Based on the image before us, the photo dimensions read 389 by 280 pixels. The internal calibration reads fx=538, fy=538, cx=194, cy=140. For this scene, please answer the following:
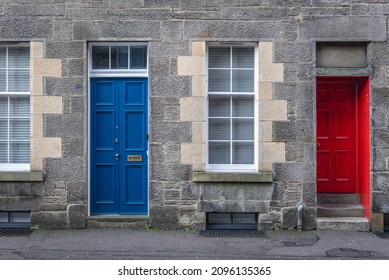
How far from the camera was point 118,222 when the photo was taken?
988 centimetres

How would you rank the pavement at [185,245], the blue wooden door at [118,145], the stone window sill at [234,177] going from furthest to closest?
the blue wooden door at [118,145] → the stone window sill at [234,177] → the pavement at [185,245]

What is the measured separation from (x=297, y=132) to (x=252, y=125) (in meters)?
0.85

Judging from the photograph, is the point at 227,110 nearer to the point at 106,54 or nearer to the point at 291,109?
the point at 291,109

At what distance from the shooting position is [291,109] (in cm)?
984

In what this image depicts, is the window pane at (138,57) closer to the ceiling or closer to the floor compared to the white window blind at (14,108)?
closer to the ceiling

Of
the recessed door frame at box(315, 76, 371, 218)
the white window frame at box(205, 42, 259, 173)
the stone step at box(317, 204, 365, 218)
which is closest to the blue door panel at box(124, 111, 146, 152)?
the white window frame at box(205, 42, 259, 173)

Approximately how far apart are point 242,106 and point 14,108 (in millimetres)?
4276

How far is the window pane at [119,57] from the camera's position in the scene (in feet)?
33.2

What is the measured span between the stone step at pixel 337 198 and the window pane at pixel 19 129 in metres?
5.75

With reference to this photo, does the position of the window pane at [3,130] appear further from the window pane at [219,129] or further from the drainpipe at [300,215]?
the drainpipe at [300,215]

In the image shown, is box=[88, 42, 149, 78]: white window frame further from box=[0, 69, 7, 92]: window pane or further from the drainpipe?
the drainpipe

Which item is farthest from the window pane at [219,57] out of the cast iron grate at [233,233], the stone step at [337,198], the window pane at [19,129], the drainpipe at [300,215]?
the window pane at [19,129]

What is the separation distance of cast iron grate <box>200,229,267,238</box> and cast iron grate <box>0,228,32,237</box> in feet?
10.3

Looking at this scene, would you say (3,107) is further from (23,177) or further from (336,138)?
(336,138)
